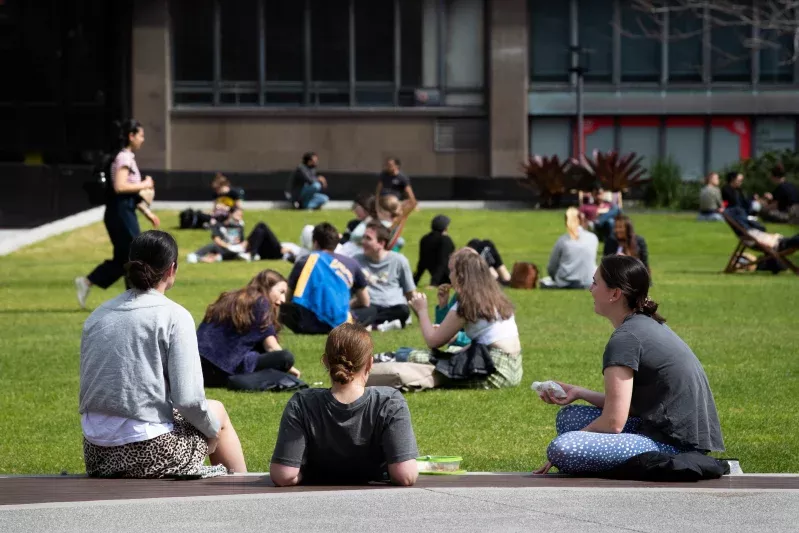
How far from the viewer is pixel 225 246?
28312 millimetres

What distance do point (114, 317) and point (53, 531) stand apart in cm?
158

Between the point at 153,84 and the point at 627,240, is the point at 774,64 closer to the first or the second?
the point at 153,84

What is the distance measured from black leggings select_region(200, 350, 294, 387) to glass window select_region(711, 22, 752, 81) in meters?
40.2

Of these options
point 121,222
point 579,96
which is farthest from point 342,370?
point 579,96

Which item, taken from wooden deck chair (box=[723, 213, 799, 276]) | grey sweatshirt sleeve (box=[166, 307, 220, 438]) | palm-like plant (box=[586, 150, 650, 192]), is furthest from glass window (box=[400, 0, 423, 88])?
grey sweatshirt sleeve (box=[166, 307, 220, 438])

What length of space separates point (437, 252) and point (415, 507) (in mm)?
15637

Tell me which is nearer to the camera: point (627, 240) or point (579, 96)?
point (627, 240)

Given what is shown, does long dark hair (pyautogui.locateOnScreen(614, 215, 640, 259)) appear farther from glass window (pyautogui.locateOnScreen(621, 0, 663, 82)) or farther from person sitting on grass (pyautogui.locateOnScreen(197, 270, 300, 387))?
glass window (pyautogui.locateOnScreen(621, 0, 663, 82))

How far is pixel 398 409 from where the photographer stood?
23.0 feet

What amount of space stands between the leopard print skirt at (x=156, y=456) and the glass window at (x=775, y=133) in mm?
44645

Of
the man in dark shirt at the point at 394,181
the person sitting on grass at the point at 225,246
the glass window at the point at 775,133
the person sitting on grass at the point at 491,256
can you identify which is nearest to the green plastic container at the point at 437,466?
the person sitting on grass at the point at 491,256

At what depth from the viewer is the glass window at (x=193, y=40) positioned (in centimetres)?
4875

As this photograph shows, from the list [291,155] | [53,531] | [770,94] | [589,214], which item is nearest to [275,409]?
[53,531]

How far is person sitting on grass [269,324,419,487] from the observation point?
701cm
